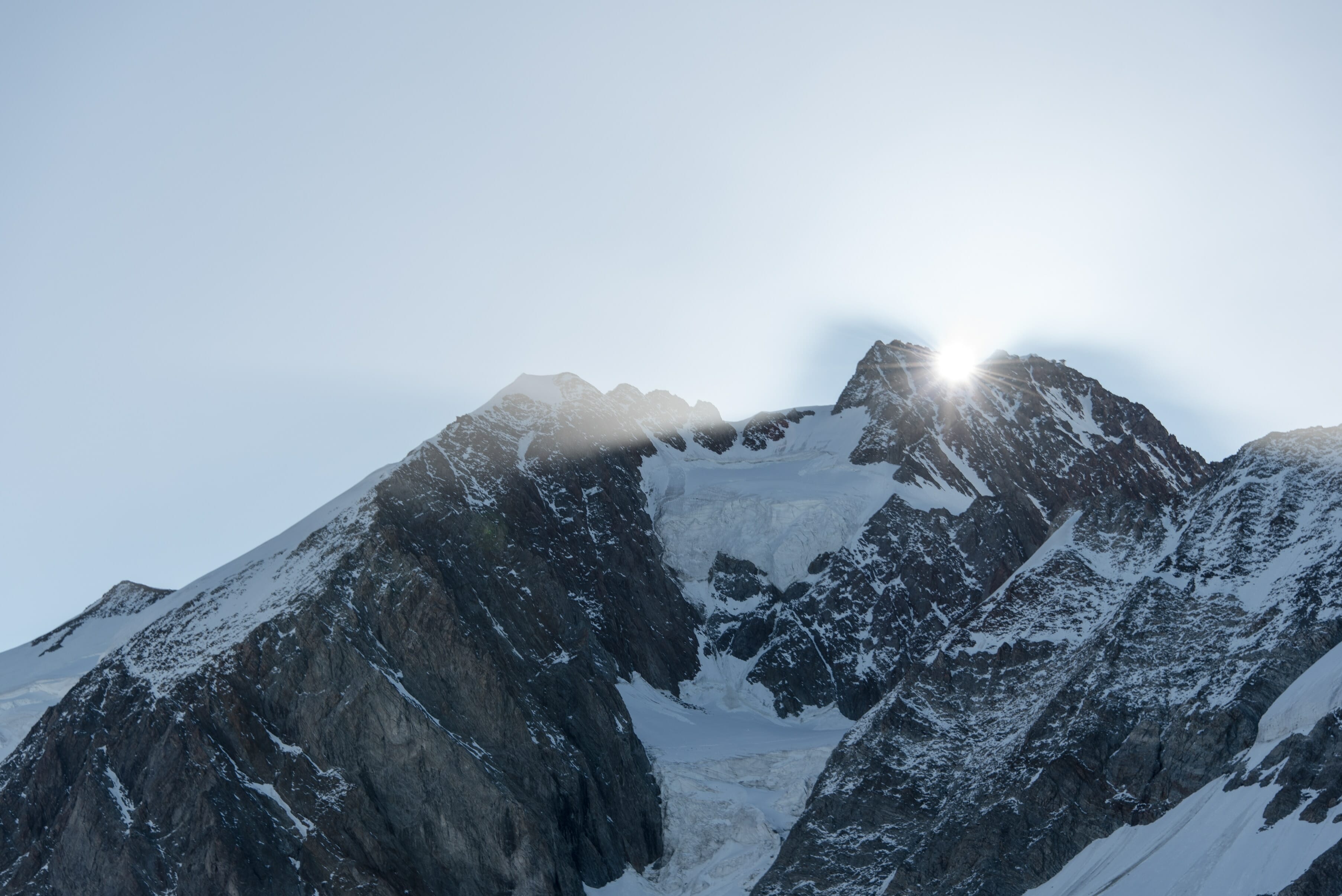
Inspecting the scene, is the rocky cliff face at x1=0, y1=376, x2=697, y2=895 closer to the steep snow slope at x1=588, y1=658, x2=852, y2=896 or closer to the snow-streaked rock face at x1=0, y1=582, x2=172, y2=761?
the steep snow slope at x1=588, y1=658, x2=852, y2=896

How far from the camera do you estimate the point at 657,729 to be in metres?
154

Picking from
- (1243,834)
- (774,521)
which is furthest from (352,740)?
(774,521)

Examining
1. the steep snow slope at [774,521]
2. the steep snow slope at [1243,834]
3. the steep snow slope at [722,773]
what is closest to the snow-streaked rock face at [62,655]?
the steep snow slope at [722,773]

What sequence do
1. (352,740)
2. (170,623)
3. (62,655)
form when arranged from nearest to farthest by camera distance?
(352,740) → (170,623) → (62,655)

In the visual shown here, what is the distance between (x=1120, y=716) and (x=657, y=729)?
5811cm

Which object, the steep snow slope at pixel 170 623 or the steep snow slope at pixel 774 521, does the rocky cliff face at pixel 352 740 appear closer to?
the steep snow slope at pixel 170 623

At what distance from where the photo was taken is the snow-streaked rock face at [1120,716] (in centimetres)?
9788

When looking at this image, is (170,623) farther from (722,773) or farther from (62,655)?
(722,773)

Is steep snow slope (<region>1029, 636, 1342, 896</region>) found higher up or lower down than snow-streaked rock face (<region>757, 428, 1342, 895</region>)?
lower down

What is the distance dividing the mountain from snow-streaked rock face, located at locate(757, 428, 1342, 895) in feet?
0.93

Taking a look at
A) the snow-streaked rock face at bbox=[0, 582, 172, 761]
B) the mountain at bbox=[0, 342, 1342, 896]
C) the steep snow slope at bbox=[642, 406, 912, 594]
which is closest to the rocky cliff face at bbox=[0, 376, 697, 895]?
the mountain at bbox=[0, 342, 1342, 896]

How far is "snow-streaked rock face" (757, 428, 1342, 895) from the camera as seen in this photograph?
321 ft

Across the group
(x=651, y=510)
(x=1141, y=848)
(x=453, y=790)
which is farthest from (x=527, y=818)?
(x=651, y=510)

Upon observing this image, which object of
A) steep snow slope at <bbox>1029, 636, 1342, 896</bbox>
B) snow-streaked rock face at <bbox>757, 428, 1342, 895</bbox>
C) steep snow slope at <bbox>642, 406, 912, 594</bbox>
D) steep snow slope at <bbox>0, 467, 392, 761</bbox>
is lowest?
steep snow slope at <bbox>1029, 636, 1342, 896</bbox>
